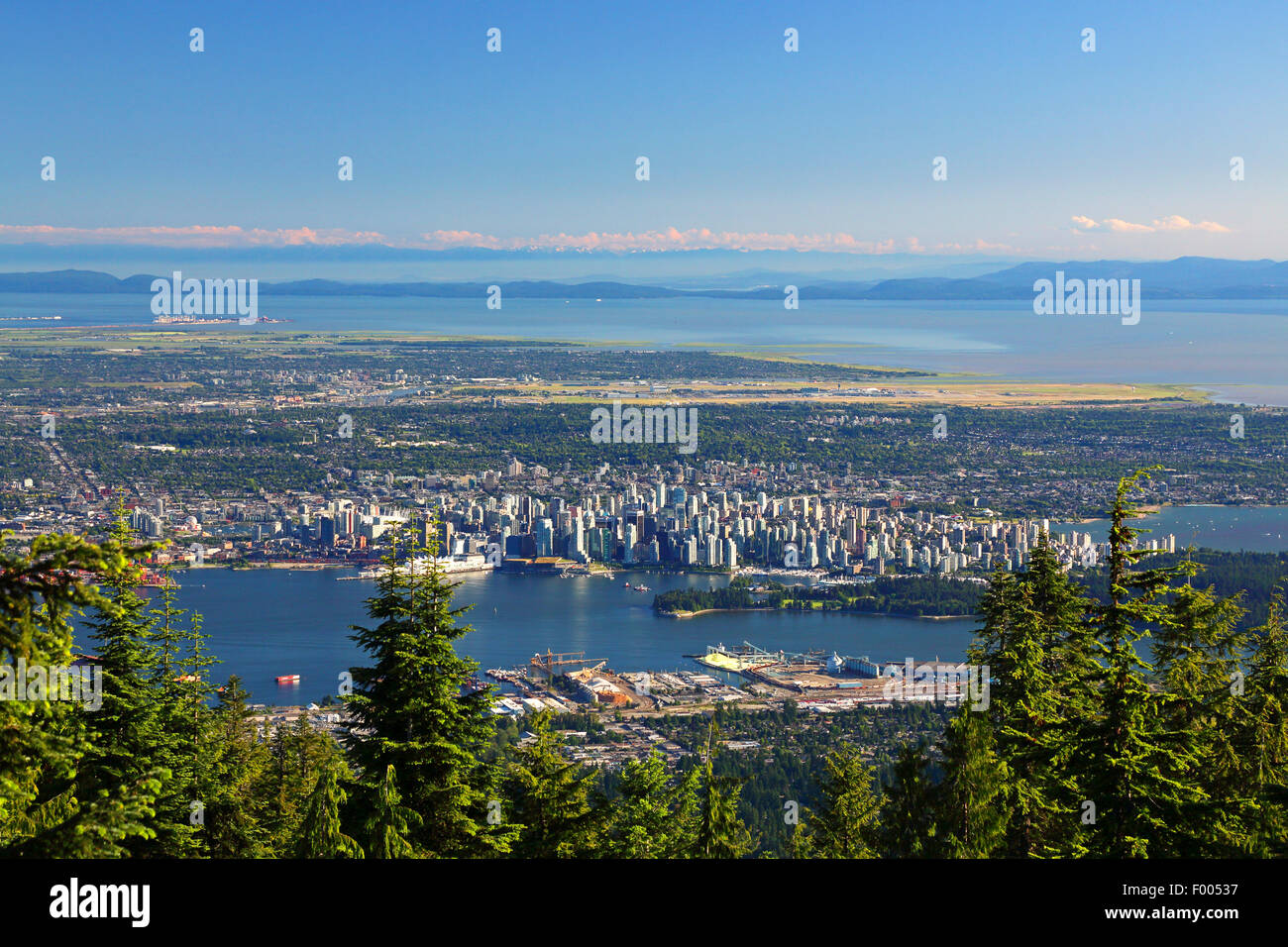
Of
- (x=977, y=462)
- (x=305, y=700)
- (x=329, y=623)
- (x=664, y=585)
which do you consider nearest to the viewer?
(x=305, y=700)

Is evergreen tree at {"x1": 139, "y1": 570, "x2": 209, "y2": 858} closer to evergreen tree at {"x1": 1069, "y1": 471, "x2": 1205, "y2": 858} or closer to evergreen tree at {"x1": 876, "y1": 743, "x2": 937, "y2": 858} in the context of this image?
evergreen tree at {"x1": 876, "y1": 743, "x2": 937, "y2": 858}

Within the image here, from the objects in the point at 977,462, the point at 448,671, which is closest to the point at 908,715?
the point at 448,671

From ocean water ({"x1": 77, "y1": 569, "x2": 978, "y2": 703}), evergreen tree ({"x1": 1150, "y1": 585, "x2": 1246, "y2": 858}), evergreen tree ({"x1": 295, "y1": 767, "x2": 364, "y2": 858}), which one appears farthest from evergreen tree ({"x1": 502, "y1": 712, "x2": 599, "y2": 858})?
ocean water ({"x1": 77, "y1": 569, "x2": 978, "y2": 703})

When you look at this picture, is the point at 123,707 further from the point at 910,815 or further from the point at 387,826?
the point at 910,815

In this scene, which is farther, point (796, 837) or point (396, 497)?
point (396, 497)

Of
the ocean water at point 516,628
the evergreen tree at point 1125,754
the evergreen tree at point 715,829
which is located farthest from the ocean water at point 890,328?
the evergreen tree at point 1125,754

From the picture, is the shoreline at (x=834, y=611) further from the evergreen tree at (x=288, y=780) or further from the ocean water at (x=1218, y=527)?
the evergreen tree at (x=288, y=780)
